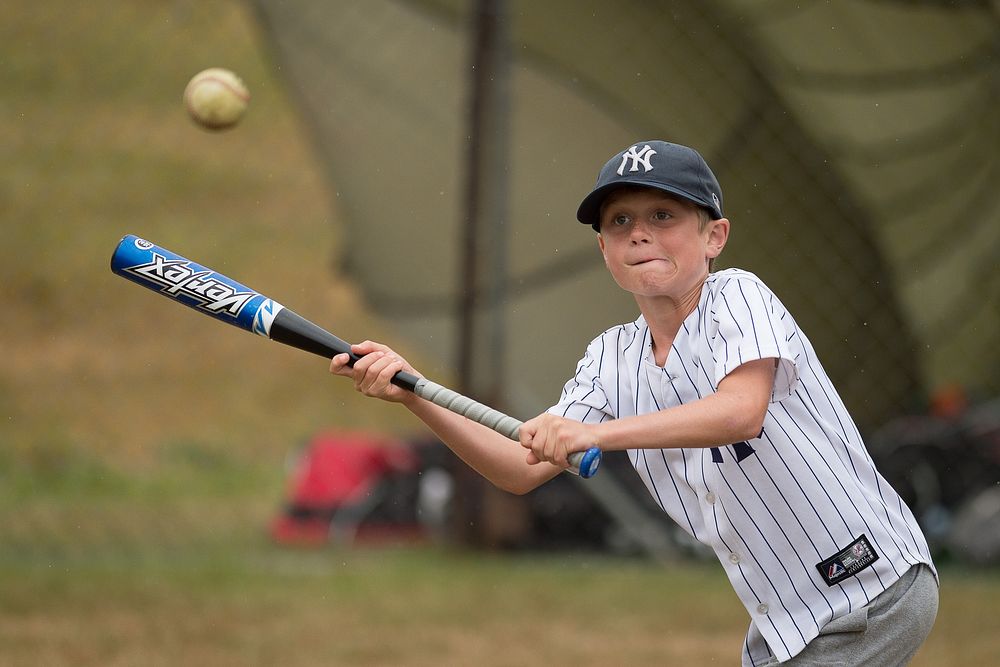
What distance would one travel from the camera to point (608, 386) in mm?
2748

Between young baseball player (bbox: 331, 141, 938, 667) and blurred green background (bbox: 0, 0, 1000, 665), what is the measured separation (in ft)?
10.1

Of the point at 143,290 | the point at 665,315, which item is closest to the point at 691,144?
the point at 665,315

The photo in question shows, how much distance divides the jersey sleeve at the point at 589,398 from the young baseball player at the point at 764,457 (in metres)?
0.13

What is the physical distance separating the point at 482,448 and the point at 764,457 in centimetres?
59

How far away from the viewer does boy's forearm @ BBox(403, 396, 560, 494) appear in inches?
106

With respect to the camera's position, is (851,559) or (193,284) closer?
(851,559)

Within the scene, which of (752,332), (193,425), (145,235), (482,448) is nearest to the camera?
(752,332)

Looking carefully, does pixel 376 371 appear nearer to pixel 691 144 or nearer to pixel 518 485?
pixel 518 485

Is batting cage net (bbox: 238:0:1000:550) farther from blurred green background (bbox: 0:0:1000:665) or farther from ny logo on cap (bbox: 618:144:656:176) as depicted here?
ny logo on cap (bbox: 618:144:656:176)

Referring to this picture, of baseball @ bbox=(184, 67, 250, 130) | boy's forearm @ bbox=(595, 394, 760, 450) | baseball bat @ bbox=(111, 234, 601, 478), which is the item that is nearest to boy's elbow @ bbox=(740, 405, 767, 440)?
boy's forearm @ bbox=(595, 394, 760, 450)

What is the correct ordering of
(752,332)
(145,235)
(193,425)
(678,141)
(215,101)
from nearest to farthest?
(752,332)
(215,101)
(678,141)
(193,425)
(145,235)

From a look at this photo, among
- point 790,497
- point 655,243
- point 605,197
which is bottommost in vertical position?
point 790,497

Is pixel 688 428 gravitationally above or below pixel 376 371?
below

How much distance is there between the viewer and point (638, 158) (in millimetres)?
2465
